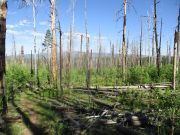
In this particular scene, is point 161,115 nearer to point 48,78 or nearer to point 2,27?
point 2,27

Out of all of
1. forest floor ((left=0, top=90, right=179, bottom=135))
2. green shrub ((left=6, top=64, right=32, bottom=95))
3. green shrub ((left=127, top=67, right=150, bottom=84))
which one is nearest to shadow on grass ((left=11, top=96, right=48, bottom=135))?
forest floor ((left=0, top=90, right=179, bottom=135))

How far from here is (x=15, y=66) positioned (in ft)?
75.2

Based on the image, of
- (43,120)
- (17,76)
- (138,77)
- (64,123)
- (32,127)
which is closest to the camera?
(64,123)

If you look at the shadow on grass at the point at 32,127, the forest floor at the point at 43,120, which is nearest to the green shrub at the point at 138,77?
the forest floor at the point at 43,120

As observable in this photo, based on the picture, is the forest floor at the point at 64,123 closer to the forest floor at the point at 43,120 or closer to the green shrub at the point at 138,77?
the forest floor at the point at 43,120

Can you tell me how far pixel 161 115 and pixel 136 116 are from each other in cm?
83

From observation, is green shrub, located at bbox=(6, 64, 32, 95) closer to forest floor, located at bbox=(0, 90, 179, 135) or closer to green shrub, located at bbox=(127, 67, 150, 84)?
green shrub, located at bbox=(127, 67, 150, 84)

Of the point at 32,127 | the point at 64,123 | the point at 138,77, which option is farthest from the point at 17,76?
the point at 64,123

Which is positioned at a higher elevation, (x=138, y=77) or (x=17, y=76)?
(x=17, y=76)

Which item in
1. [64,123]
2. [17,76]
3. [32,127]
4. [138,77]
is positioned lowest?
[32,127]

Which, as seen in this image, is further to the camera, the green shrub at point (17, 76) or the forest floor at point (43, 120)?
the green shrub at point (17, 76)

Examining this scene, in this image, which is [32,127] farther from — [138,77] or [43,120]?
[138,77]

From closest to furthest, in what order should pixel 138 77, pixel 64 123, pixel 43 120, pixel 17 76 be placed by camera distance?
pixel 64 123 → pixel 43 120 → pixel 17 76 → pixel 138 77

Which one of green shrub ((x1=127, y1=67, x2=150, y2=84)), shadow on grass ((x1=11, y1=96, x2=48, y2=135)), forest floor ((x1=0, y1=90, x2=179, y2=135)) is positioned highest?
green shrub ((x1=127, y1=67, x2=150, y2=84))
